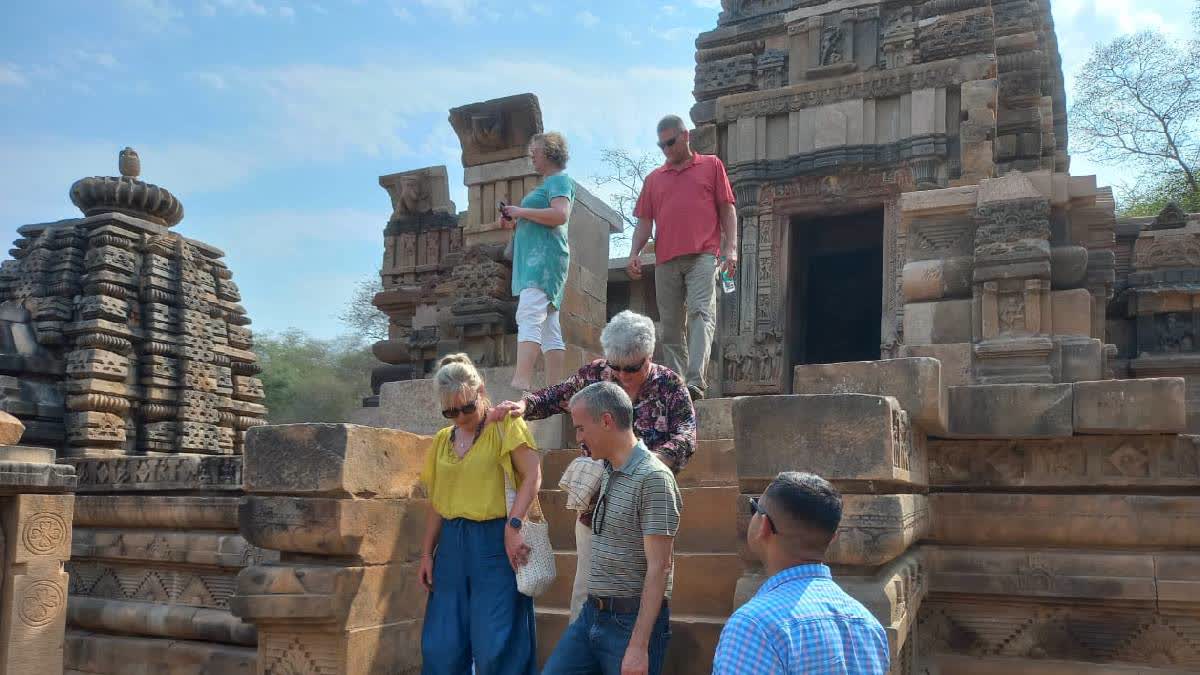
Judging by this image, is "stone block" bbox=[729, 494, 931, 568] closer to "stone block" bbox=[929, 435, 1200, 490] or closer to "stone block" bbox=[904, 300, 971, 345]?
"stone block" bbox=[929, 435, 1200, 490]

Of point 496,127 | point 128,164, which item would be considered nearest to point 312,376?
point 128,164

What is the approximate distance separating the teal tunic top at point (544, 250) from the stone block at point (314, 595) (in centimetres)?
223

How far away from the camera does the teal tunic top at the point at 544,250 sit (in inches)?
234

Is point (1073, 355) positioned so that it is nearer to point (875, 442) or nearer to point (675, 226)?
point (675, 226)

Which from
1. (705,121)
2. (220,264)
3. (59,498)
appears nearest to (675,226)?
(59,498)

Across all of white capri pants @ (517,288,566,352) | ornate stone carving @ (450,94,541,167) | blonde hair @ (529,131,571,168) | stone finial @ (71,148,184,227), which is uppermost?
stone finial @ (71,148,184,227)

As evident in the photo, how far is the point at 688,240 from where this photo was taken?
5.93 metres

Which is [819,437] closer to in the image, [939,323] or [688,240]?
[688,240]

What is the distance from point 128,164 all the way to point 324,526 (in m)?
13.9

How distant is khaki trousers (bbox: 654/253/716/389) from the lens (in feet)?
19.0

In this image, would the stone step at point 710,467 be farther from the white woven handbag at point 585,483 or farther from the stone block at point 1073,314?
the stone block at point 1073,314

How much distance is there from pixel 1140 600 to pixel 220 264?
51.2ft

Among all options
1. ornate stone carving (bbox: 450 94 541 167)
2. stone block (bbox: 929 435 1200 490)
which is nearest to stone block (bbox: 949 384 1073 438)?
stone block (bbox: 929 435 1200 490)

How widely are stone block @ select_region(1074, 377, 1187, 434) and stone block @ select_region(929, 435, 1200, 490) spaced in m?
0.13
